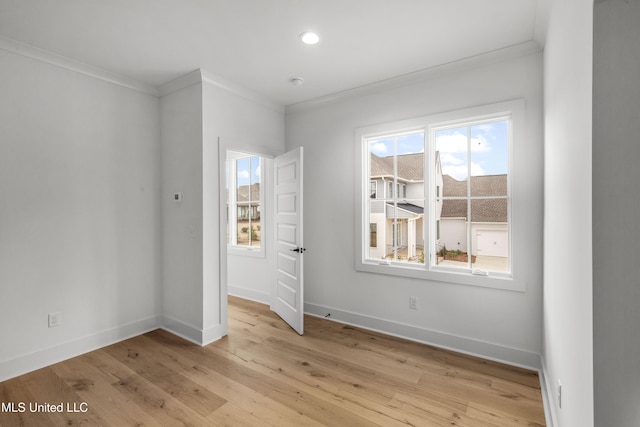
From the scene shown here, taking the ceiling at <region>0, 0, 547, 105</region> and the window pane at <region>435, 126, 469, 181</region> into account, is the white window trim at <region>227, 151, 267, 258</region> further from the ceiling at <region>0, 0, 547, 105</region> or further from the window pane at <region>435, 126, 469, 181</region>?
the window pane at <region>435, 126, 469, 181</region>

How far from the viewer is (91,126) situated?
2922 mm

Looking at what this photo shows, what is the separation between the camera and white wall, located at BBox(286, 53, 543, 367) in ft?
8.32

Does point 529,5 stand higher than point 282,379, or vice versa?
point 529,5

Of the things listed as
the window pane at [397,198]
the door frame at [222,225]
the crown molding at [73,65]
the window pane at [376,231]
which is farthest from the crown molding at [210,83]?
the window pane at [376,231]

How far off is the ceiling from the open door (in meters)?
0.96

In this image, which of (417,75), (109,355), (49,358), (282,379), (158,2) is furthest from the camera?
(417,75)

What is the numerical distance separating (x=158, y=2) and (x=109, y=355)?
2.85m

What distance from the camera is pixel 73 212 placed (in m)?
2.81

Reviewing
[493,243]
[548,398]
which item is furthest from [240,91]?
[548,398]

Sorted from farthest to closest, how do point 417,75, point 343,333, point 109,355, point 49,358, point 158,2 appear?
point 343,333 < point 417,75 < point 109,355 < point 49,358 < point 158,2

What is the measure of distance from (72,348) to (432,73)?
13.3 ft
